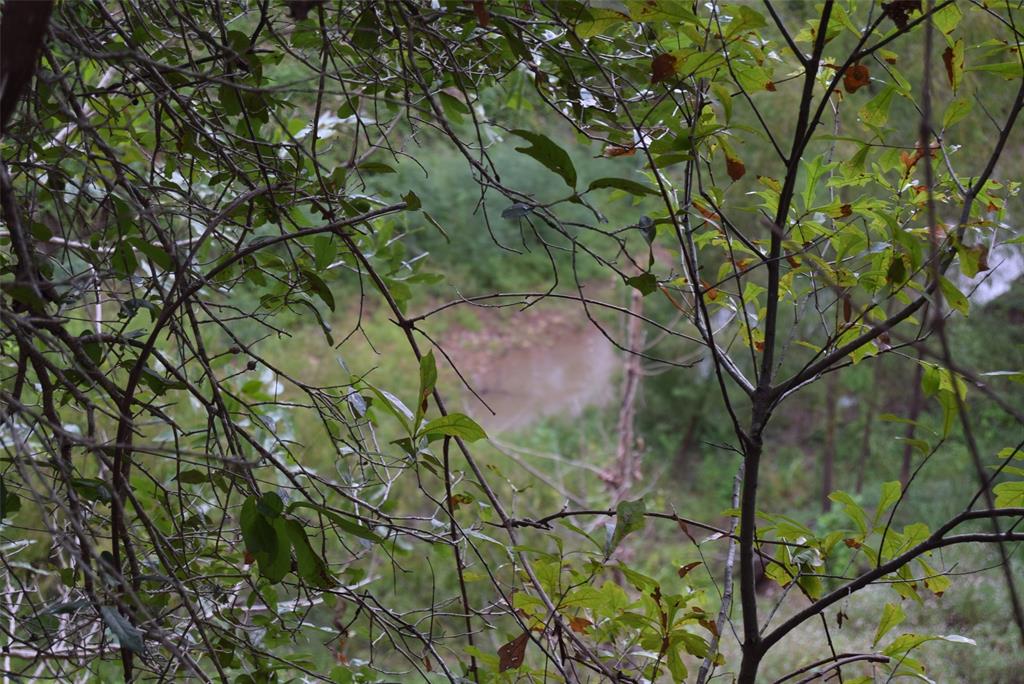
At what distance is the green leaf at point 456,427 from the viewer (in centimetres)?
90

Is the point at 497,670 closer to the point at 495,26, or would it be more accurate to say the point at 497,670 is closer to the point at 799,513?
Answer: the point at 495,26

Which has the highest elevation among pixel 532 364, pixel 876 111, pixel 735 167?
pixel 532 364

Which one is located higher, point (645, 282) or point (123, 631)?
point (645, 282)

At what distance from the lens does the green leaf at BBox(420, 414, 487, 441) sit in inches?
35.5

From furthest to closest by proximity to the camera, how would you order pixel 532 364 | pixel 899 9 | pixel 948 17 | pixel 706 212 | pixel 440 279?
pixel 532 364 < pixel 440 279 < pixel 706 212 < pixel 948 17 < pixel 899 9

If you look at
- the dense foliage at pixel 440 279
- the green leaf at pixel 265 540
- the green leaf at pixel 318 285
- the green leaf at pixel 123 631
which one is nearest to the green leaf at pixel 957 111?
the dense foliage at pixel 440 279

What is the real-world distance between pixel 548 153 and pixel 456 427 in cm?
29

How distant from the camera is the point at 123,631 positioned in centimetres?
77

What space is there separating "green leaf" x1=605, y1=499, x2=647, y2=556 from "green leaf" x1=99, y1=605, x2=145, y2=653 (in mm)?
462

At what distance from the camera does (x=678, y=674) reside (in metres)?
0.97

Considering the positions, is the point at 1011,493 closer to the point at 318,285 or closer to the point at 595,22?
the point at 595,22

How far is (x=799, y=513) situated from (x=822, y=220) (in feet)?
16.6

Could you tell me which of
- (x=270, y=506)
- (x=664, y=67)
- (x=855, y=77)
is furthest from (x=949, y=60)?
(x=270, y=506)

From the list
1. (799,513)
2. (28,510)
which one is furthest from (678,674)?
(799,513)
